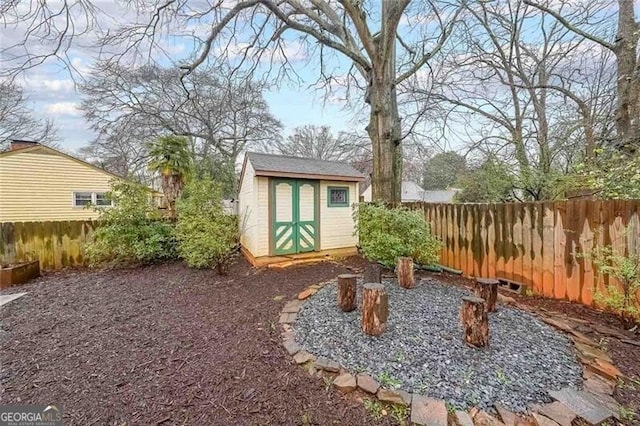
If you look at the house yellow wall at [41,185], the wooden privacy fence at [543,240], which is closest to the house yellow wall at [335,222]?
the wooden privacy fence at [543,240]

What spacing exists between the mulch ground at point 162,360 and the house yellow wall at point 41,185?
8756 millimetres

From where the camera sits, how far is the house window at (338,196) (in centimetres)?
765

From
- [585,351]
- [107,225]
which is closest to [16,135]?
[107,225]

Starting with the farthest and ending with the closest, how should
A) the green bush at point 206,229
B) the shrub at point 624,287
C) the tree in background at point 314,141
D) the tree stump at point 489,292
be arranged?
the tree in background at point 314,141 < the green bush at point 206,229 < the tree stump at point 489,292 < the shrub at point 624,287

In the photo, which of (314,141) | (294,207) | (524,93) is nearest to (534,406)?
(294,207)

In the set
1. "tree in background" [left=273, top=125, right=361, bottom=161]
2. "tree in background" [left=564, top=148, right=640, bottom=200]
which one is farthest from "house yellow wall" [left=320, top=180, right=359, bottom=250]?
"tree in background" [left=273, top=125, right=361, bottom=161]

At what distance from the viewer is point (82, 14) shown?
15.5 ft

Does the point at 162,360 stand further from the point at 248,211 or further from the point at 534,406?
the point at 248,211

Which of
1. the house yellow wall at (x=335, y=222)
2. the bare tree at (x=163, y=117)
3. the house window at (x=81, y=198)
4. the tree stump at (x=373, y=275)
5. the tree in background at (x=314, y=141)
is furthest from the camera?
the tree in background at (x=314, y=141)

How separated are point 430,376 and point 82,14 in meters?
7.34

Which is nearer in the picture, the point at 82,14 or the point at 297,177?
the point at 82,14

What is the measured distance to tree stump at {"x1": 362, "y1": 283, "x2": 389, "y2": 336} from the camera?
281 centimetres

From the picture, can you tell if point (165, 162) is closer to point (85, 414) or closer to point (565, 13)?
point (85, 414)

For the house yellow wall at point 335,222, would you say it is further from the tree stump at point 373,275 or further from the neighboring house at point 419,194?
the neighboring house at point 419,194
